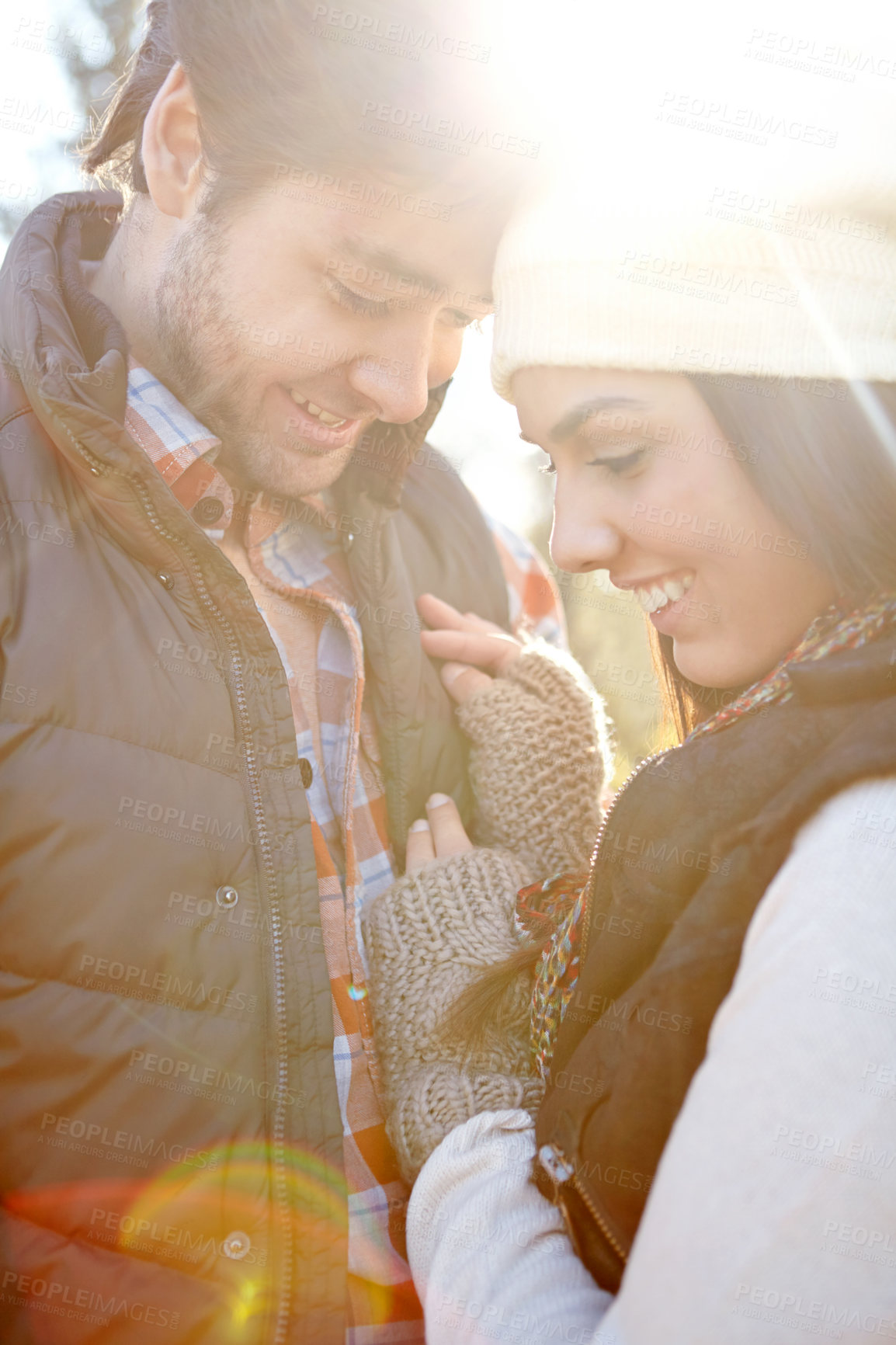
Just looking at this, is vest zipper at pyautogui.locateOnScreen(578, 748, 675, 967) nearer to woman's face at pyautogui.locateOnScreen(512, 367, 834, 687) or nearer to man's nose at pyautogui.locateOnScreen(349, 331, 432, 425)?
woman's face at pyautogui.locateOnScreen(512, 367, 834, 687)

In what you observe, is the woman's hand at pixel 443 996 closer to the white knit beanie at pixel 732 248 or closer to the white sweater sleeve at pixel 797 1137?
the white sweater sleeve at pixel 797 1137

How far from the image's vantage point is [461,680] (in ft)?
7.59

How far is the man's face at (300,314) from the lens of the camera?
204cm

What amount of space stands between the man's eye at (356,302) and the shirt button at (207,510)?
512mm

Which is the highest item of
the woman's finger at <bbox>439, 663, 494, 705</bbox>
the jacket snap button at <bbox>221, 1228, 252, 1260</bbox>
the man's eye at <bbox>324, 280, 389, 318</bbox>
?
the man's eye at <bbox>324, 280, 389, 318</bbox>

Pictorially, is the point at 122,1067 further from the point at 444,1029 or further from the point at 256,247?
the point at 256,247

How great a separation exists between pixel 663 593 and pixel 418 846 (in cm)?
80

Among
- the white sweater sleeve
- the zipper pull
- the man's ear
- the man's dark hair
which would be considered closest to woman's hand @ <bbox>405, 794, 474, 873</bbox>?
the zipper pull

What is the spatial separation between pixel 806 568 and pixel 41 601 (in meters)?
1.24

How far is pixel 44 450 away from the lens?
174 centimetres

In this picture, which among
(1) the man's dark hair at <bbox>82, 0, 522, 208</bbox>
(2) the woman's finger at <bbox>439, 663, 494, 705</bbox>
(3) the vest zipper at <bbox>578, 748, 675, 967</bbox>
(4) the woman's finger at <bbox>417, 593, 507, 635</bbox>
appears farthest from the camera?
(4) the woman's finger at <bbox>417, 593, 507, 635</bbox>

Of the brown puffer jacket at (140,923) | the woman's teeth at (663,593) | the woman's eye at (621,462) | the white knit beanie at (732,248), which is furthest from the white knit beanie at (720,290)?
the brown puffer jacket at (140,923)

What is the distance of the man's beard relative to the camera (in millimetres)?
2105

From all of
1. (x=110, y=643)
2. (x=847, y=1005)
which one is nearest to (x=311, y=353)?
(x=110, y=643)
